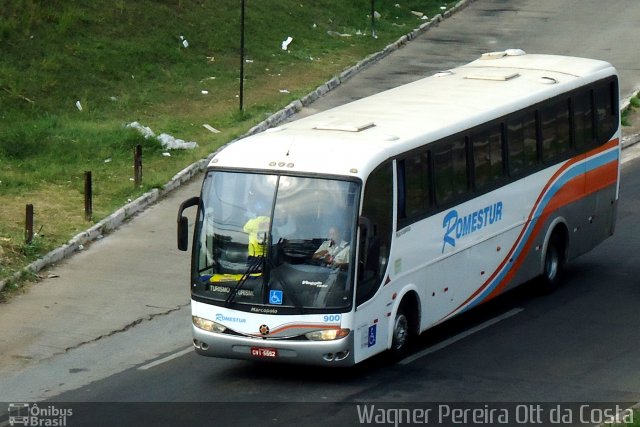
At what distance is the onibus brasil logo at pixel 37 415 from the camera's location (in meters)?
12.7

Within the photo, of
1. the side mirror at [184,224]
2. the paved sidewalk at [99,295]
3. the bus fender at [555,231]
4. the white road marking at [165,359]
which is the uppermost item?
the side mirror at [184,224]

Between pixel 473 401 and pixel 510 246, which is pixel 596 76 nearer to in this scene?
pixel 510 246

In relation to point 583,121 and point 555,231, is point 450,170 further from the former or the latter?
point 583,121

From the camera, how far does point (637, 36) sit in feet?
116

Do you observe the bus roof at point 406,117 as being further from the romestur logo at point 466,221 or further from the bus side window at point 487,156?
the romestur logo at point 466,221

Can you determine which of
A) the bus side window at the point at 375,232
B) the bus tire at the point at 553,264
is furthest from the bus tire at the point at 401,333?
the bus tire at the point at 553,264

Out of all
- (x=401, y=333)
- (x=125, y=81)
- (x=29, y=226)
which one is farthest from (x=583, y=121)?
(x=125, y=81)

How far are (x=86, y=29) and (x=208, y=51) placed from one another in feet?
9.64

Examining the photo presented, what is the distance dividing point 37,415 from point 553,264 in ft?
26.3

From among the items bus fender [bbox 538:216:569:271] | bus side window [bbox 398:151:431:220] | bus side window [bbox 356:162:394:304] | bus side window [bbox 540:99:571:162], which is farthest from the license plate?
bus side window [bbox 540:99:571:162]

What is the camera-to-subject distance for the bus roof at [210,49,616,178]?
13922mm

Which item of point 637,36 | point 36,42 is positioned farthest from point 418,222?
point 637,36

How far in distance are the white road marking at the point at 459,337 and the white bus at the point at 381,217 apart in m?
0.26

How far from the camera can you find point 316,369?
14.7 metres
